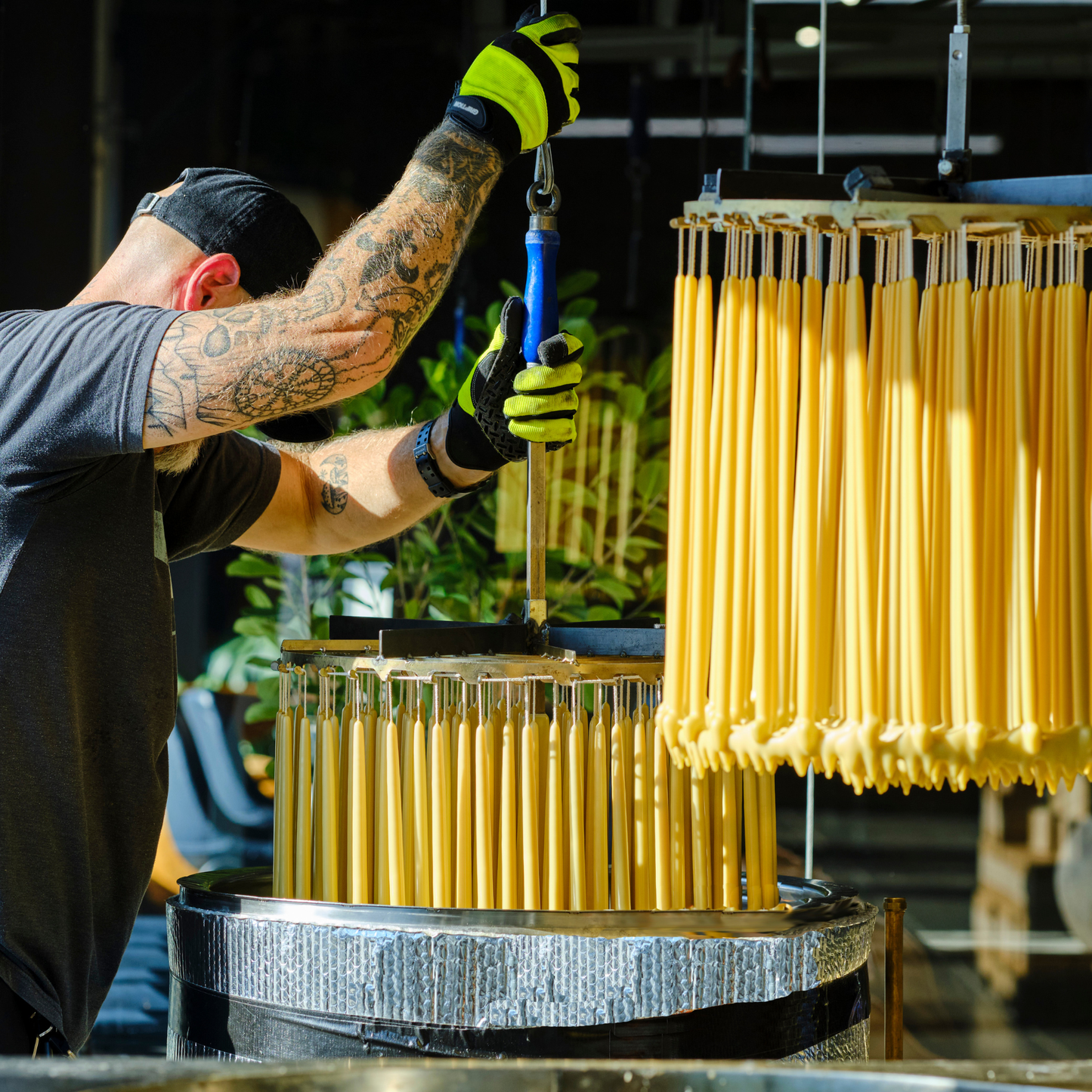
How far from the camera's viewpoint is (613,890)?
3.51 feet

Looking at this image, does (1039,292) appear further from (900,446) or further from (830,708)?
(830,708)

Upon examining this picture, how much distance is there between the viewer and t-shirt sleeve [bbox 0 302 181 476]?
106cm

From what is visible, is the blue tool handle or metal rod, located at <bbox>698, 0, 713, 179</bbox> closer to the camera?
the blue tool handle

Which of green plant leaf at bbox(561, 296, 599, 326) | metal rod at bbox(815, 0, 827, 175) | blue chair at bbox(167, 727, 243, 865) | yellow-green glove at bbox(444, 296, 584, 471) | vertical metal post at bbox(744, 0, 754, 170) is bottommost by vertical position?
blue chair at bbox(167, 727, 243, 865)

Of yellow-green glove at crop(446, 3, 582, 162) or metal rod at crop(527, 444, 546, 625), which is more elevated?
yellow-green glove at crop(446, 3, 582, 162)

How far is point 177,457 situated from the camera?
128 centimetres

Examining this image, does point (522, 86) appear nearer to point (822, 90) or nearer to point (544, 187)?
point (544, 187)

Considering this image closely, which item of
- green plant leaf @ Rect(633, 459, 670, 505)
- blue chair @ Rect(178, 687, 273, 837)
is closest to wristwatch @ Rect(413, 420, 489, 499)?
green plant leaf @ Rect(633, 459, 670, 505)

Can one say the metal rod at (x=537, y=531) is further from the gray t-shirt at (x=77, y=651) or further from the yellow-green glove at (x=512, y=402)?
the gray t-shirt at (x=77, y=651)

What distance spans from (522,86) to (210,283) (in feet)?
1.38

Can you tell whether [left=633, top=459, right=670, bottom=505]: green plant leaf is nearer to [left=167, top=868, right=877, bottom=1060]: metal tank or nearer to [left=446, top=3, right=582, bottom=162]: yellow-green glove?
[left=446, top=3, right=582, bottom=162]: yellow-green glove

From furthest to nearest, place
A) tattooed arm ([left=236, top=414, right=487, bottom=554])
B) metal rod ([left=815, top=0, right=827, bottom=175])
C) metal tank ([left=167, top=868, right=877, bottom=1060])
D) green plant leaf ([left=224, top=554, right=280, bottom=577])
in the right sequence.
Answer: green plant leaf ([left=224, top=554, right=280, bottom=577])
metal rod ([left=815, top=0, right=827, bottom=175])
tattooed arm ([left=236, top=414, right=487, bottom=554])
metal tank ([left=167, top=868, right=877, bottom=1060])

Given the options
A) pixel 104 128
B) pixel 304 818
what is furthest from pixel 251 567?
pixel 304 818

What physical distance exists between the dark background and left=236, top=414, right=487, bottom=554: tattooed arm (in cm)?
89
